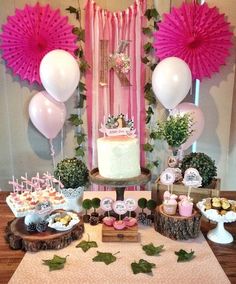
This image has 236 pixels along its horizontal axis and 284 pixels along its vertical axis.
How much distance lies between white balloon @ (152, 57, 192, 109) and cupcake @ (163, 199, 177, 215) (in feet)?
3.30

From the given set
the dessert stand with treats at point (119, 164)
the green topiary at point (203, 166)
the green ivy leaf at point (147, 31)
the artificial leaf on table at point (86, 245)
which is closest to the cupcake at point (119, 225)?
the dessert stand with treats at point (119, 164)

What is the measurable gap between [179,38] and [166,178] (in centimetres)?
123

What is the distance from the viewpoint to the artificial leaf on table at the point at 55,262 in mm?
1177

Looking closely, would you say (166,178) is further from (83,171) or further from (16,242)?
(16,242)

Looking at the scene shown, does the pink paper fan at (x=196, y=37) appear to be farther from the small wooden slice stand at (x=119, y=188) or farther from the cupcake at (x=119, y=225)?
the cupcake at (x=119, y=225)

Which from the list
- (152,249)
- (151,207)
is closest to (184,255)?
(152,249)

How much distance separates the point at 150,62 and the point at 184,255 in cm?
174

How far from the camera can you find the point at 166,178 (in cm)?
146

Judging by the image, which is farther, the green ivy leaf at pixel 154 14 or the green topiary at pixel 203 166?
the green ivy leaf at pixel 154 14

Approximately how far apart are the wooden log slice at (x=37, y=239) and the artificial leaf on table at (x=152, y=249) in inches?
12.1

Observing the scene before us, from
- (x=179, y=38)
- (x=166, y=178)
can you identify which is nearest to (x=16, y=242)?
(x=166, y=178)

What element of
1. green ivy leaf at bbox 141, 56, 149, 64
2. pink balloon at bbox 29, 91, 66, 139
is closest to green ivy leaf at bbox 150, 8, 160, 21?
green ivy leaf at bbox 141, 56, 149, 64

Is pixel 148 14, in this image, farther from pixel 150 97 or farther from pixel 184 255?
pixel 184 255

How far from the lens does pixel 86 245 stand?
1318mm
